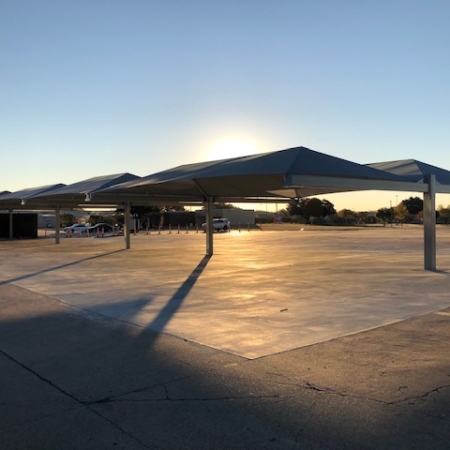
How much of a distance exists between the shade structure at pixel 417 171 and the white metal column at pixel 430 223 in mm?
354

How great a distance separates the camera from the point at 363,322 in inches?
336

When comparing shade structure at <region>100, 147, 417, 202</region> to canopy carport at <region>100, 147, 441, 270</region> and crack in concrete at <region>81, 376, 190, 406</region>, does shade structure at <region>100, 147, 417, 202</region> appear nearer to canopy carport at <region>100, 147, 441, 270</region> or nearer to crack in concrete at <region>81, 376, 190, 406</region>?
canopy carport at <region>100, 147, 441, 270</region>

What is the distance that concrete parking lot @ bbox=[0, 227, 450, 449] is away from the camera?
4273mm

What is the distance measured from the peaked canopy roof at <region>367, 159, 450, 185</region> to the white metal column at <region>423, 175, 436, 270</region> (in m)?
0.52

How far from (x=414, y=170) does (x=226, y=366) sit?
1455 cm

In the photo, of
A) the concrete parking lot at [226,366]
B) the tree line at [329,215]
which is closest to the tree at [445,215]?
the tree line at [329,215]

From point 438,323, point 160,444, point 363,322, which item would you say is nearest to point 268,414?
point 160,444

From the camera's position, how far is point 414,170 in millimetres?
18375

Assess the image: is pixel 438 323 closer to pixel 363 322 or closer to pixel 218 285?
pixel 363 322

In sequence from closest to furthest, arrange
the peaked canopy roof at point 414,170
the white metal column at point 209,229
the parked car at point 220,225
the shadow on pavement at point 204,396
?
the shadow on pavement at point 204,396
the peaked canopy roof at point 414,170
the white metal column at point 209,229
the parked car at point 220,225

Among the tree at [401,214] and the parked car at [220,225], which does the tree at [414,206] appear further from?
the parked car at [220,225]

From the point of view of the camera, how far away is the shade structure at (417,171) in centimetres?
1723

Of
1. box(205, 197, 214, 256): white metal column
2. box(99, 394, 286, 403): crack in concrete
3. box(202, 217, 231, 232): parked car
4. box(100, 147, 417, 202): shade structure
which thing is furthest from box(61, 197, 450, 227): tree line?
box(99, 394, 286, 403): crack in concrete

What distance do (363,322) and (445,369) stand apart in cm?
267
